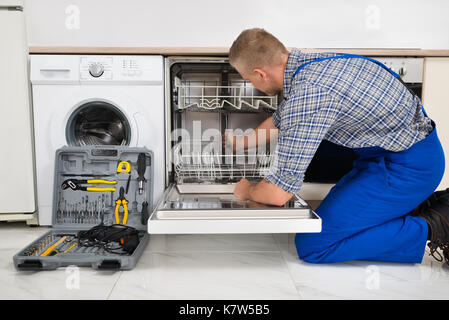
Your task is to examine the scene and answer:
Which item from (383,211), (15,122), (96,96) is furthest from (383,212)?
(15,122)

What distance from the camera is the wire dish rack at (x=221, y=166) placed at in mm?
1743

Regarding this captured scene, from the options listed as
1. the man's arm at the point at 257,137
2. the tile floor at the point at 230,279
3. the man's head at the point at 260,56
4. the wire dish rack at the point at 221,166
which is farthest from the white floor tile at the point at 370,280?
the man's head at the point at 260,56

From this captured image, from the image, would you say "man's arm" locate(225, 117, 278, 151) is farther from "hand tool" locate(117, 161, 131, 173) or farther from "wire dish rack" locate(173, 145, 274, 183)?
"hand tool" locate(117, 161, 131, 173)

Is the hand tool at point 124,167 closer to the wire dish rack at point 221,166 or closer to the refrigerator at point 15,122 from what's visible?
the wire dish rack at point 221,166

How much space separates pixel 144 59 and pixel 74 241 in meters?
0.96

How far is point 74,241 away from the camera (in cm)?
153

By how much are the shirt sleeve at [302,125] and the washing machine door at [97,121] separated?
0.89m

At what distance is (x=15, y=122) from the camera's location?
1.76m

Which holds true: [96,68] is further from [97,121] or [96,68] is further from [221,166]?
[221,166]

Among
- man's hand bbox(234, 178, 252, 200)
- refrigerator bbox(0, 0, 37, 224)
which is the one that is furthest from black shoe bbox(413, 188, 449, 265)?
refrigerator bbox(0, 0, 37, 224)

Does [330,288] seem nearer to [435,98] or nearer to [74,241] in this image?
[74,241]
